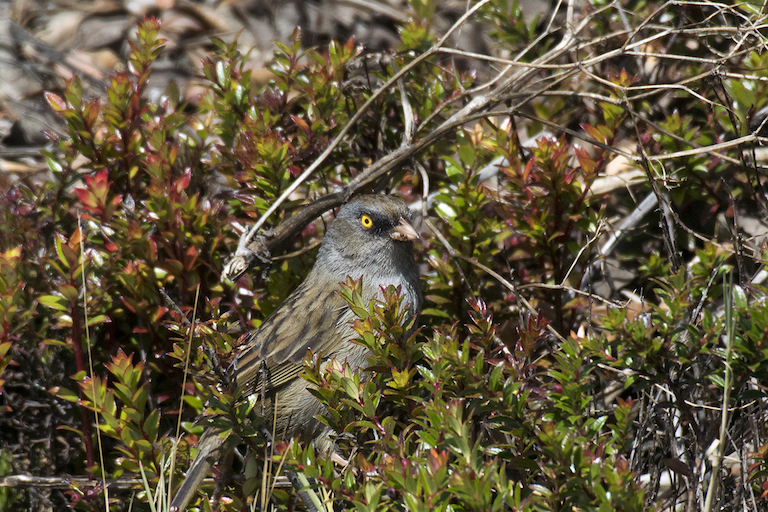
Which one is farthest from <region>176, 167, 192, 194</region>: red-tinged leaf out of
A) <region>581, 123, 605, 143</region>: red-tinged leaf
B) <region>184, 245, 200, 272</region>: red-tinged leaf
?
<region>581, 123, 605, 143</region>: red-tinged leaf

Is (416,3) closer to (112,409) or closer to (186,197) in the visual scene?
(186,197)

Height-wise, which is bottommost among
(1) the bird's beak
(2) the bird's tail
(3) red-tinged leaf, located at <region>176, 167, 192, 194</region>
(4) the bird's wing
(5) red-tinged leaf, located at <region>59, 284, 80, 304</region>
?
(2) the bird's tail

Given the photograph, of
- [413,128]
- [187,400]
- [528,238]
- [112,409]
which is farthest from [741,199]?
[112,409]

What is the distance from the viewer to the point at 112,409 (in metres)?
2.84

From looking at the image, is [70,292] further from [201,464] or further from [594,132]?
[594,132]

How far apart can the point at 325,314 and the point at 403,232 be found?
59 cm

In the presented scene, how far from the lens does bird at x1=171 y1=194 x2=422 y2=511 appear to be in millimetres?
3469

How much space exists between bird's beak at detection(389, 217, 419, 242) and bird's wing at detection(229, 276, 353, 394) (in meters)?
0.45

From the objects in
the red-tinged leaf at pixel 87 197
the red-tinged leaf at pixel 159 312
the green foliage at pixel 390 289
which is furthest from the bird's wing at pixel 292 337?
the red-tinged leaf at pixel 87 197

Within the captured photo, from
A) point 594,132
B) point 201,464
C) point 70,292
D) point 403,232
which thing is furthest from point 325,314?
point 594,132

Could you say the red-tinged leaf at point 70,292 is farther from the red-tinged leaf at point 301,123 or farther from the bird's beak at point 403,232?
the bird's beak at point 403,232

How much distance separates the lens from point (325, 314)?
Result: 3.64m

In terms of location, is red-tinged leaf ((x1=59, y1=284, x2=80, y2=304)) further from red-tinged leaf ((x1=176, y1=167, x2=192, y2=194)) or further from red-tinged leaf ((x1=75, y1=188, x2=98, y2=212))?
red-tinged leaf ((x1=176, y1=167, x2=192, y2=194))

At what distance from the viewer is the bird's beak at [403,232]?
3.62 metres
